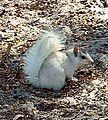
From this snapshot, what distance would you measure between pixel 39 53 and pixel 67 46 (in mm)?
1377

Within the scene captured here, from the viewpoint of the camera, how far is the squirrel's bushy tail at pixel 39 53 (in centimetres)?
573

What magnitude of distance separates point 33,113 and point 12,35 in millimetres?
2233

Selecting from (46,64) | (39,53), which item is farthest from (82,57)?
(39,53)

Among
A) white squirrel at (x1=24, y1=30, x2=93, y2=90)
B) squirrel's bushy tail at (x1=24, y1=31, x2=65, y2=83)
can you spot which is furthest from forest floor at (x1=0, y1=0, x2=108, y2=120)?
squirrel's bushy tail at (x1=24, y1=31, x2=65, y2=83)

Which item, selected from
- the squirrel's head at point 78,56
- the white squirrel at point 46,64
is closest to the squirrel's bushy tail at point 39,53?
the white squirrel at point 46,64

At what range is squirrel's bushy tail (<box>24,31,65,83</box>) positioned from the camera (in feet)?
18.8

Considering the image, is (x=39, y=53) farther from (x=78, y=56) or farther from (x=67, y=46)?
(x=67, y=46)

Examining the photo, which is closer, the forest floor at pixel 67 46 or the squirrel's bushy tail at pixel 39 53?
the forest floor at pixel 67 46

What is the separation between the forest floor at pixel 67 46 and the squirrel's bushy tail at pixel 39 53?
0.22m

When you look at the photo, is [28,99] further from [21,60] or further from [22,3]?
[22,3]

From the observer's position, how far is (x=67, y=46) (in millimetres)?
7055

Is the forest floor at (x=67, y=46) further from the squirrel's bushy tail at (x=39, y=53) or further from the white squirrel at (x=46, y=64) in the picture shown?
the squirrel's bushy tail at (x=39, y=53)

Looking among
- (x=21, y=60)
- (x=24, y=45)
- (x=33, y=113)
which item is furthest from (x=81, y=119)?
(x=24, y=45)

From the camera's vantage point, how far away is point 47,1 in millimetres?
8484
